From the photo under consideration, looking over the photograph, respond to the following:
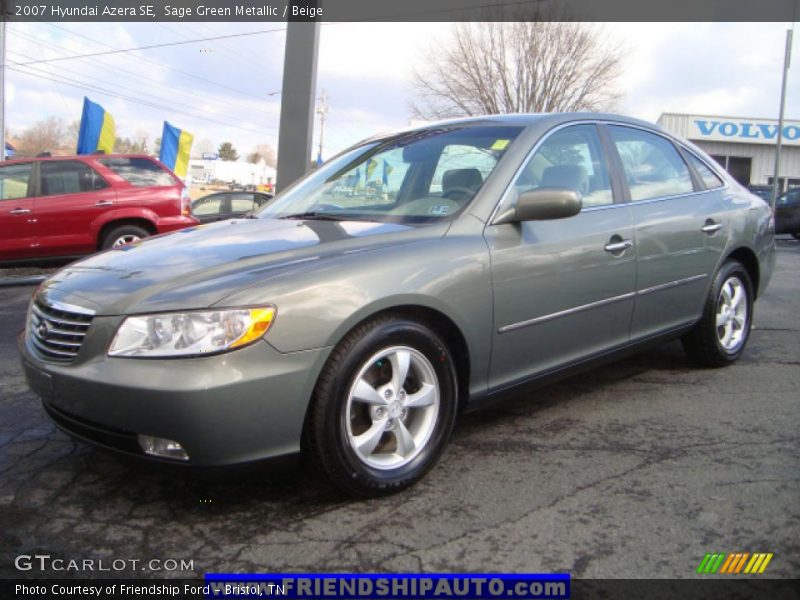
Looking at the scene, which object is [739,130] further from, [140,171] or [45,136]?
[45,136]

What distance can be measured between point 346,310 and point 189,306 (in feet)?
1.73

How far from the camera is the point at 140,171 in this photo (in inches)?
368

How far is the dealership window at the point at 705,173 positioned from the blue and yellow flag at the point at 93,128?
1321 cm

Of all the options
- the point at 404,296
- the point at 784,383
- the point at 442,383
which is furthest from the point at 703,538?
the point at 784,383

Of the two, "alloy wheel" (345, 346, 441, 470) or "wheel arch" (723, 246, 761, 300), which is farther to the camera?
"wheel arch" (723, 246, 761, 300)

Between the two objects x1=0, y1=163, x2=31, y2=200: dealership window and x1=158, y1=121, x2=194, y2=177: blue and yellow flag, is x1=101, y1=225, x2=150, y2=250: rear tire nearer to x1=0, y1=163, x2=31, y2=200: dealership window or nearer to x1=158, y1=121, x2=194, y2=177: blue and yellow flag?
x1=0, y1=163, x2=31, y2=200: dealership window

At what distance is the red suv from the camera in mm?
8727

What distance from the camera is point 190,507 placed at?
2.53m

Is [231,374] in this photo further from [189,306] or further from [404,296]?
[404,296]

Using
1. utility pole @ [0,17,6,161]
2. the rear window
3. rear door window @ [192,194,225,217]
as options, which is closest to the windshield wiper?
the rear window

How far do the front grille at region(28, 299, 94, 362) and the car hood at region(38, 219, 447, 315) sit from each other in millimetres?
38

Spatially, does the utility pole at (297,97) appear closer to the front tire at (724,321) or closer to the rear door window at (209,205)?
the rear door window at (209,205)

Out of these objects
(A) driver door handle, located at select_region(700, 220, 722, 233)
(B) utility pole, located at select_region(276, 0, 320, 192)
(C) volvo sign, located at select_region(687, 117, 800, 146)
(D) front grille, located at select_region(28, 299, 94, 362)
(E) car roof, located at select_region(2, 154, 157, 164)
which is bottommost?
(D) front grille, located at select_region(28, 299, 94, 362)

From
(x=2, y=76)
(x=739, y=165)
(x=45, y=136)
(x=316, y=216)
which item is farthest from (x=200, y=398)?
(x=45, y=136)
